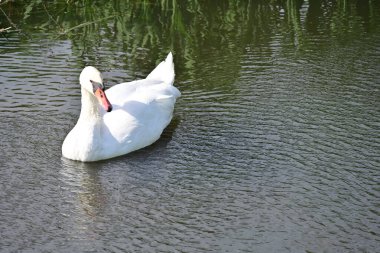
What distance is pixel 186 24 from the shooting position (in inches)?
577

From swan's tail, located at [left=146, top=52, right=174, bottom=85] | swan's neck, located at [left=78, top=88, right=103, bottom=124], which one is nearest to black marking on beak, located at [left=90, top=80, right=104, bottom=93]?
swan's neck, located at [left=78, top=88, right=103, bottom=124]

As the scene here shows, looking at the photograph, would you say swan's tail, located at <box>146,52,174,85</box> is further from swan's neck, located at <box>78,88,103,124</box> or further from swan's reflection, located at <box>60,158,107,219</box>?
swan's reflection, located at <box>60,158,107,219</box>

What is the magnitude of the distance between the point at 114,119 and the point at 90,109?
0.95 ft

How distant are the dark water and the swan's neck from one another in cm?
46

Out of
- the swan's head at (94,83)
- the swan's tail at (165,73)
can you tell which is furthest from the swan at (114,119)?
the swan's tail at (165,73)

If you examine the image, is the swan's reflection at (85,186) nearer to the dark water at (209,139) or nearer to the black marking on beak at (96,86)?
the dark water at (209,139)

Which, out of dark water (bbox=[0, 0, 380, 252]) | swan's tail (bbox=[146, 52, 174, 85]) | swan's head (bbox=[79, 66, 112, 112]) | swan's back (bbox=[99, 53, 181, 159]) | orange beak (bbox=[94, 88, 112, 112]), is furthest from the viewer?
swan's tail (bbox=[146, 52, 174, 85])

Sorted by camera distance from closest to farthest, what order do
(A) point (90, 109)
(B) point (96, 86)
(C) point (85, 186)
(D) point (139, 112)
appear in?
1. (C) point (85, 186)
2. (B) point (96, 86)
3. (A) point (90, 109)
4. (D) point (139, 112)

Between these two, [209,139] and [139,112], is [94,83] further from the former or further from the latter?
[209,139]

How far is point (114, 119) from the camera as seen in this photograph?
31.6ft

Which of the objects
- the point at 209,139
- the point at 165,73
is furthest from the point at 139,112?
the point at 165,73

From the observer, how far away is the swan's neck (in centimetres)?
951

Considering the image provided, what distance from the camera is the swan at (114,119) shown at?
9.27m

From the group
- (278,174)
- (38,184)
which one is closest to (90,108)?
(38,184)
